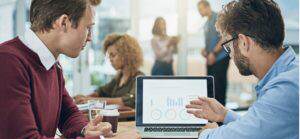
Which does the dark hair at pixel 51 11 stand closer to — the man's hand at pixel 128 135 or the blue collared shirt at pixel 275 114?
the man's hand at pixel 128 135

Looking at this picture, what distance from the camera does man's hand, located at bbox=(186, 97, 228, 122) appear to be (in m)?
1.78

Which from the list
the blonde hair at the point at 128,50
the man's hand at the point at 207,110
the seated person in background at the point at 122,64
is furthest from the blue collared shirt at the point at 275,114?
the blonde hair at the point at 128,50

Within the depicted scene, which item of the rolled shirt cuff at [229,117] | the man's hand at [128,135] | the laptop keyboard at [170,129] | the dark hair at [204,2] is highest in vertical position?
the dark hair at [204,2]

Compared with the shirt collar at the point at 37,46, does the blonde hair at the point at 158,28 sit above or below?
above

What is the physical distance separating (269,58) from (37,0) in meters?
0.90

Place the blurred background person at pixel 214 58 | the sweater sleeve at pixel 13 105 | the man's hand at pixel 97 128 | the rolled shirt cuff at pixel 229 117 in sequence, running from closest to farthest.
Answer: the sweater sleeve at pixel 13 105 < the man's hand at pixel 97 128 < the rolled shirt cuff at pixel 229 117 < the blurred background person at pixel 214 58

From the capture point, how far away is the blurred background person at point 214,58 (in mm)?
5035

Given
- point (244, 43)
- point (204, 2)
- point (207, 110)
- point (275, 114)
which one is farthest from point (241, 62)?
point (204, 2)

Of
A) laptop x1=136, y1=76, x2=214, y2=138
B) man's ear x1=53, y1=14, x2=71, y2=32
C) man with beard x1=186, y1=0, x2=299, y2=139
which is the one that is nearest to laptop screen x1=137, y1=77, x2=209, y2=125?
laptop x1=136, y1=76, x2=214, y2=138

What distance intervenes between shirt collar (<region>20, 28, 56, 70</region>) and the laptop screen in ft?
2.13

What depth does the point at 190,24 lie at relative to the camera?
18.3 feet

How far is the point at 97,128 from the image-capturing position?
1708 millimetres

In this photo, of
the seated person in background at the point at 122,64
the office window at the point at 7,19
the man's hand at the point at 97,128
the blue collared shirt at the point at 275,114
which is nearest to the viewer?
the blue collared shirt at the point at 275,114

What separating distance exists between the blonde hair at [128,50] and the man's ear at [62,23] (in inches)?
68.5
